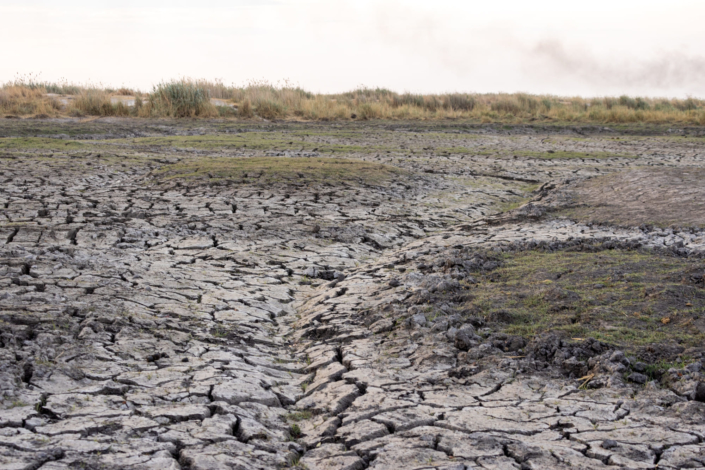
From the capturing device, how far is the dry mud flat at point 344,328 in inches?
100

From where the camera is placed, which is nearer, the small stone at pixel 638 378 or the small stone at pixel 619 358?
the small stone at pixel 638 378

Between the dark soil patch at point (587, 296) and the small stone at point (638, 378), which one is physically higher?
the dark soil patch at point (587, 296)

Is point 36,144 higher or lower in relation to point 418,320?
higher

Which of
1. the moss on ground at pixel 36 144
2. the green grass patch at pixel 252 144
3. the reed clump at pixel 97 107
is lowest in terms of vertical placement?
the moss on ground at pixel 36 144

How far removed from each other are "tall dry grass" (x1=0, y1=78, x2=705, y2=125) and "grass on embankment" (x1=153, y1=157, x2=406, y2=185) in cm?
1075

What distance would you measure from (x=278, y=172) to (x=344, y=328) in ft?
18.1

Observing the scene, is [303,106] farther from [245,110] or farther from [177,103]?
[177,103]

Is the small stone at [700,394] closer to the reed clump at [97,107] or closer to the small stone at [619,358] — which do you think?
the small stone at [619,358]

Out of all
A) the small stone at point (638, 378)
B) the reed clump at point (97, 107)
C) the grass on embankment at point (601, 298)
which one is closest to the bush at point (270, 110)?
the reed clump at point (97, 107)

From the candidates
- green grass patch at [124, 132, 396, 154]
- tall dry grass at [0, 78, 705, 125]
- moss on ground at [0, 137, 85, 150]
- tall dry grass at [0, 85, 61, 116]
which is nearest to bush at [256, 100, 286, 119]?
tall dry grass at [0, 78, 705, 125]

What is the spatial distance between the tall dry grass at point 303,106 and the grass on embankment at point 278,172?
10750mm

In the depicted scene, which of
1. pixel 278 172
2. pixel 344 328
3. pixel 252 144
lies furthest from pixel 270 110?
pixel 344 328

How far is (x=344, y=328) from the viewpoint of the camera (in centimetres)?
406

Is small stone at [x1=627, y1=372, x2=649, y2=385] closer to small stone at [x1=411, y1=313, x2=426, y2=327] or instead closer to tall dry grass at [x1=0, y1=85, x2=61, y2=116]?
small stone at [x1=411, y1=313, x2=426, y2=327]
